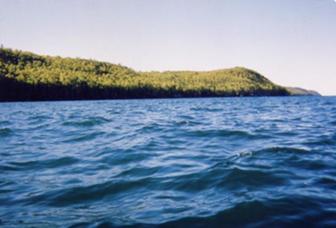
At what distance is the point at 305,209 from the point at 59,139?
36.7ft

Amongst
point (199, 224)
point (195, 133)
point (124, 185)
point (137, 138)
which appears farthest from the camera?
point (195, 133)

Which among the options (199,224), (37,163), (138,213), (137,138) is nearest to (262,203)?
(199,224)

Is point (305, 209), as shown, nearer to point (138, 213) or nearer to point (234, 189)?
point (234, 189)

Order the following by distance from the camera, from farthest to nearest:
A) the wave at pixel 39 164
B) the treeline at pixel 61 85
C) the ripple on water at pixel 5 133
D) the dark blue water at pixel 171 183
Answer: the treeline at pixel 61 85, the ripple on water at pixel 5 133, the wave at pixel 39 164, the dark blue water at pixel 171 183

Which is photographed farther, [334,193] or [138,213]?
[334,193]

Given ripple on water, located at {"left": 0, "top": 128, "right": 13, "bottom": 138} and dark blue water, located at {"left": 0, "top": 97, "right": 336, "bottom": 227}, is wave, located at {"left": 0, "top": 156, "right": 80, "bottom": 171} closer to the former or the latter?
dark blue water, located at {"left": 0, "top": 97, "right": 336, "bottom": 227}

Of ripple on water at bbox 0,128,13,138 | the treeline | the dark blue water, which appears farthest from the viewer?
the treeline

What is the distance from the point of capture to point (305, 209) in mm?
5891

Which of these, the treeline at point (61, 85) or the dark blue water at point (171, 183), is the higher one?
the treeline at point (61, 85)

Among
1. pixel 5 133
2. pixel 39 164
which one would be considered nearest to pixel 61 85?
pixel 5 133

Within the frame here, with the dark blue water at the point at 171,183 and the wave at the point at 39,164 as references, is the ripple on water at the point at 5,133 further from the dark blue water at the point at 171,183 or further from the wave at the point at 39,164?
the wave at the point at 39,164

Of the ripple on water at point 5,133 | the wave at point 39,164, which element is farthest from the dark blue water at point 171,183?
the ripple on water at point 5,133

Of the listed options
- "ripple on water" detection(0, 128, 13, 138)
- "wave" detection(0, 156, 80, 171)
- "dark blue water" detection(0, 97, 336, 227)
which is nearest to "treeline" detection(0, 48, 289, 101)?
"ripple on water" detection(0, 128, 13, 138)

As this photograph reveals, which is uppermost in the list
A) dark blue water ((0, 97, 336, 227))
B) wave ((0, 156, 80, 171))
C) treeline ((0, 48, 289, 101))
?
treeline ((0, 48, 289, 101))
